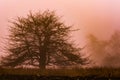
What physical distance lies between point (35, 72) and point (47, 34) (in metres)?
9.33

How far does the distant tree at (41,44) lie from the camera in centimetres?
1603

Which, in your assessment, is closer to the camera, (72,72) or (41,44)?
(72,72)

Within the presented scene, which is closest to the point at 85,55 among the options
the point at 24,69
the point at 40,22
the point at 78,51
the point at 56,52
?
the point at 78,51

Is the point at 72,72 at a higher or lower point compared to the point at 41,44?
lower

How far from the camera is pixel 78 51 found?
17094mm

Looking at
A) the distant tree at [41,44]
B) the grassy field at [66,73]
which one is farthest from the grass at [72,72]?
the distant tree at [41,44]

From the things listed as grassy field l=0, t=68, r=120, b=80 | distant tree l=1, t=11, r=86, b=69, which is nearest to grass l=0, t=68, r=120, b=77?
grassy field l=0, t=68, r=120, b=80

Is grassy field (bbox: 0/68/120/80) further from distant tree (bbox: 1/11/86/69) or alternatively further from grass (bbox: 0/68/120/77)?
distant tree (bbox: 1/11/86/69)

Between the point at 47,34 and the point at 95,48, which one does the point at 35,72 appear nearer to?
the point at 47,34

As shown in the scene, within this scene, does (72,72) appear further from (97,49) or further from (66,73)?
(97,49)

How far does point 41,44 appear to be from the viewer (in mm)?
16422

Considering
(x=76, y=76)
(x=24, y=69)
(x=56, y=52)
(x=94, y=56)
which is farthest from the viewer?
(x=94, y=56)

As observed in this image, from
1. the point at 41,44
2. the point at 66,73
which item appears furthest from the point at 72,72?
the point at 41,44

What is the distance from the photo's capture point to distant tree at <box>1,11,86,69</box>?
1603 centimetres
